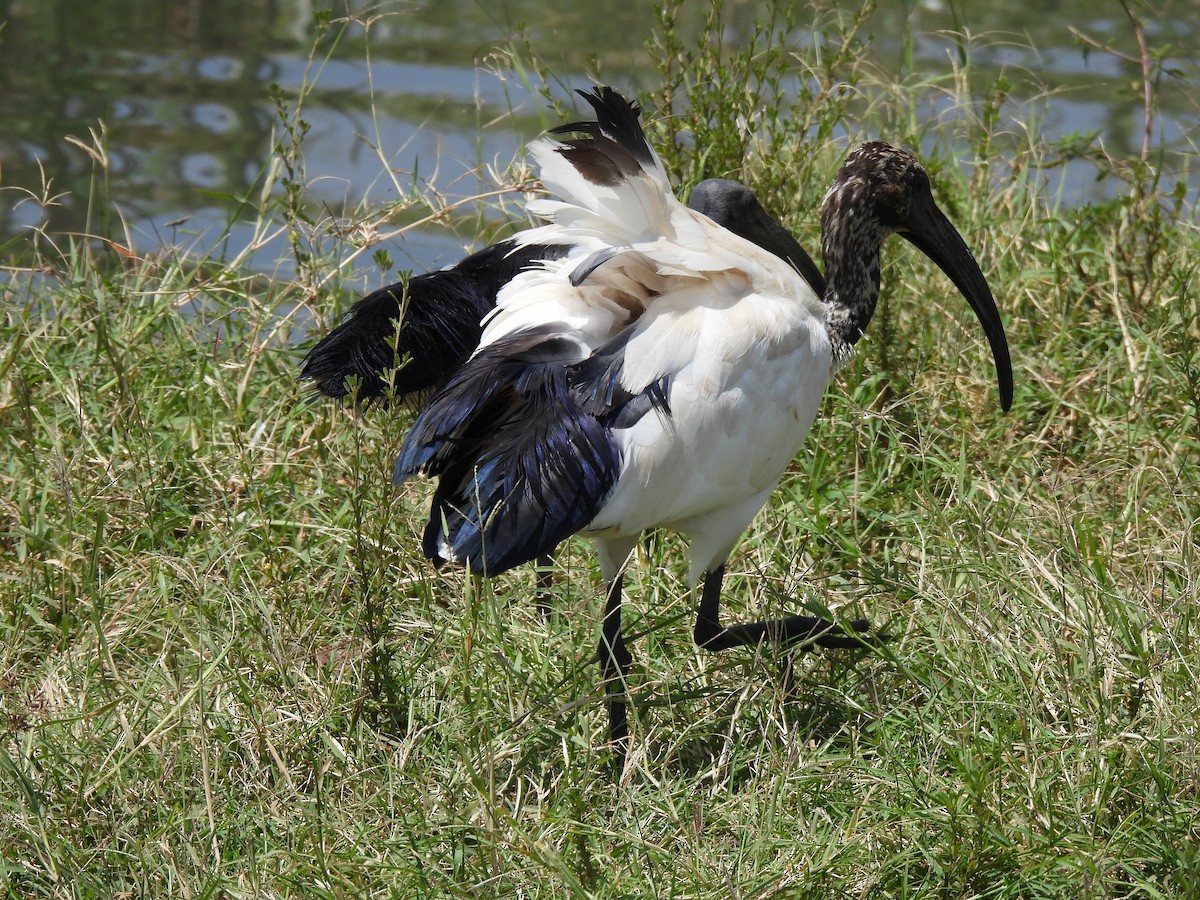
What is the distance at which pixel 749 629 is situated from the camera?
3697 millimetres

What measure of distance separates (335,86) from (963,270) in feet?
16.0

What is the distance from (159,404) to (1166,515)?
9.83ft

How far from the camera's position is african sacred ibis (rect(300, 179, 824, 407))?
3830mm

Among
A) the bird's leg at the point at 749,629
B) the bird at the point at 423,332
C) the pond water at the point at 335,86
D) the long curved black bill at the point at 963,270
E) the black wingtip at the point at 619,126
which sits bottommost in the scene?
the pond water at the point at 335,86

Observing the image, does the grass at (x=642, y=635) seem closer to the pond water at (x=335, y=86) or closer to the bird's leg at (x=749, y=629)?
the bird's leg at (x=749, y=629)

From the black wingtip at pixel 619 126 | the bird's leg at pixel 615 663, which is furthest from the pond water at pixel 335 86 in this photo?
the bird's leg at pixel 615 663

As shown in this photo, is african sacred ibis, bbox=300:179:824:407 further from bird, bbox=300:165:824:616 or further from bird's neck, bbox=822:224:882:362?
bird's neck, bbox=822:224:882:362

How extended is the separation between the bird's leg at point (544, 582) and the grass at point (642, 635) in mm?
60

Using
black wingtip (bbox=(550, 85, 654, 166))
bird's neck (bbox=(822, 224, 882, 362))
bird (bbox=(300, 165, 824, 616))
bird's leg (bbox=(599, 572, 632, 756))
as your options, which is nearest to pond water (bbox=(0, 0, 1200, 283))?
bird (bbox=(300, 165, 824, 616))

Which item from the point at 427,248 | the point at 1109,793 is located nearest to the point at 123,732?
the point at 1109,793

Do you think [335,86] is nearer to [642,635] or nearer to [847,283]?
[847,283]

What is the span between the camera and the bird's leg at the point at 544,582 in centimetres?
400

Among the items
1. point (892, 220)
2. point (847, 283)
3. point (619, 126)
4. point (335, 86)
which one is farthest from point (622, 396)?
point (335, 86)

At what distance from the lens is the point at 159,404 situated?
4586 millimetres
